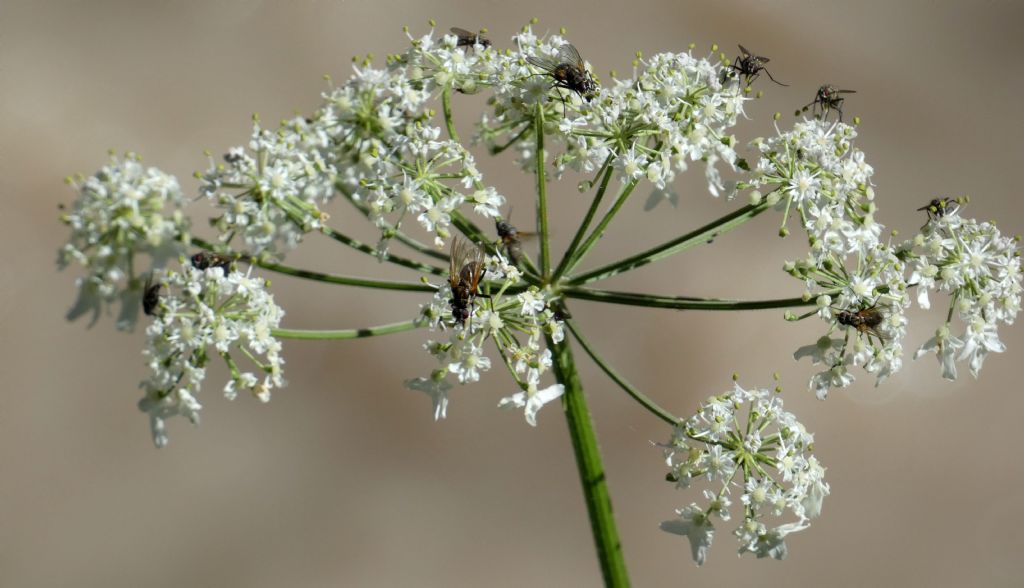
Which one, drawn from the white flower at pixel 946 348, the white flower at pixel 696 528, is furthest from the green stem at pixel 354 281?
the white flower at pixel 946 348

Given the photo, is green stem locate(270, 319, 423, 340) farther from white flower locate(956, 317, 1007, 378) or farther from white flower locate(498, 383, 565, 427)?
white flower locate(956, 317, 1007, 378)

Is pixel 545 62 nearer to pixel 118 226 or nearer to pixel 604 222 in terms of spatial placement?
pixel 604 222

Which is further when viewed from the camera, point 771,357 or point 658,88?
point 771,357

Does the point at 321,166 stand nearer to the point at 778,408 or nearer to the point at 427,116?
the point at 427,116

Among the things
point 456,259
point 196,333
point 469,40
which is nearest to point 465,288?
point 456,259

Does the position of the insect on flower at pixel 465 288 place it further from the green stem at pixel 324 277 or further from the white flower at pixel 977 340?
the white flower at pixel 977 340

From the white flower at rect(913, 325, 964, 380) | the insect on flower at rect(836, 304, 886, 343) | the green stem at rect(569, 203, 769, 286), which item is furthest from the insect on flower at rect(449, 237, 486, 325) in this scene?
the white flower at rect(913, 325, 964, 380)

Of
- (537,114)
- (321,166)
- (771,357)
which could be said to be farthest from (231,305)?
(771,357)
